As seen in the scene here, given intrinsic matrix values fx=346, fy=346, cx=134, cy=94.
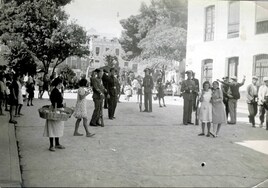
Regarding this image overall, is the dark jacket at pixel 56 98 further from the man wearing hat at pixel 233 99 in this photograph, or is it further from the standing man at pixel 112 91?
the man wearing hat at pixel 233 99

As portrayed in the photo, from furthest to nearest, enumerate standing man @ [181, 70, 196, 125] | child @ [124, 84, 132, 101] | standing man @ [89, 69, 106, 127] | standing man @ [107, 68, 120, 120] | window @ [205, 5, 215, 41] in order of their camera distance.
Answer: child @ [124, 84, 132, 101] < standing man @ [107, 68, 120, 120] < standing man @ [181, 70, 196, 125] < standing man @ [89, 69, 106, 127] < window @ [205, 5, 215, 41]

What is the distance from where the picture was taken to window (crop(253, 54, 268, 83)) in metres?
5.45

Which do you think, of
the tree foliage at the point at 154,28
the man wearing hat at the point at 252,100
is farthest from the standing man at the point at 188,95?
the tree foliage at the point at 154,28

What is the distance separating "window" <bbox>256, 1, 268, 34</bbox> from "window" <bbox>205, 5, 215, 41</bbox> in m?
0.73

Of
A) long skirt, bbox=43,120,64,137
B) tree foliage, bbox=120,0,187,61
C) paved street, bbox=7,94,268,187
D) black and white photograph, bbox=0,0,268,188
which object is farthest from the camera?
long skirt, bbox=43,120,64,137

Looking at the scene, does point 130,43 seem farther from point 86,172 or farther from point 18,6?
point 86,172

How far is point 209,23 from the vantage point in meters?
6.49

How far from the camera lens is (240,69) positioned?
7.31 meters

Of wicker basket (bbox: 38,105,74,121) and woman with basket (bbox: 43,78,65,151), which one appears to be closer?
wicker basket (bbox: 38,105,74,121)

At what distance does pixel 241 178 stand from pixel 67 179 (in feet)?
7.38

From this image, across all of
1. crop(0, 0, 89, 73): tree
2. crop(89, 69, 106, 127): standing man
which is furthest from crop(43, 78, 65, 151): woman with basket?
crop(89, 69, 106, 127): standing man

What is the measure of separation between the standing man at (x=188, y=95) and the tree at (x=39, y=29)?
12.4 feet

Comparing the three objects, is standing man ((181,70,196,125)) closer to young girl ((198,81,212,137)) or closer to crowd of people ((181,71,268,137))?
crowd of people ((181,71,268,137))

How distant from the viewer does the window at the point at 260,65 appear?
5448 millimetres
